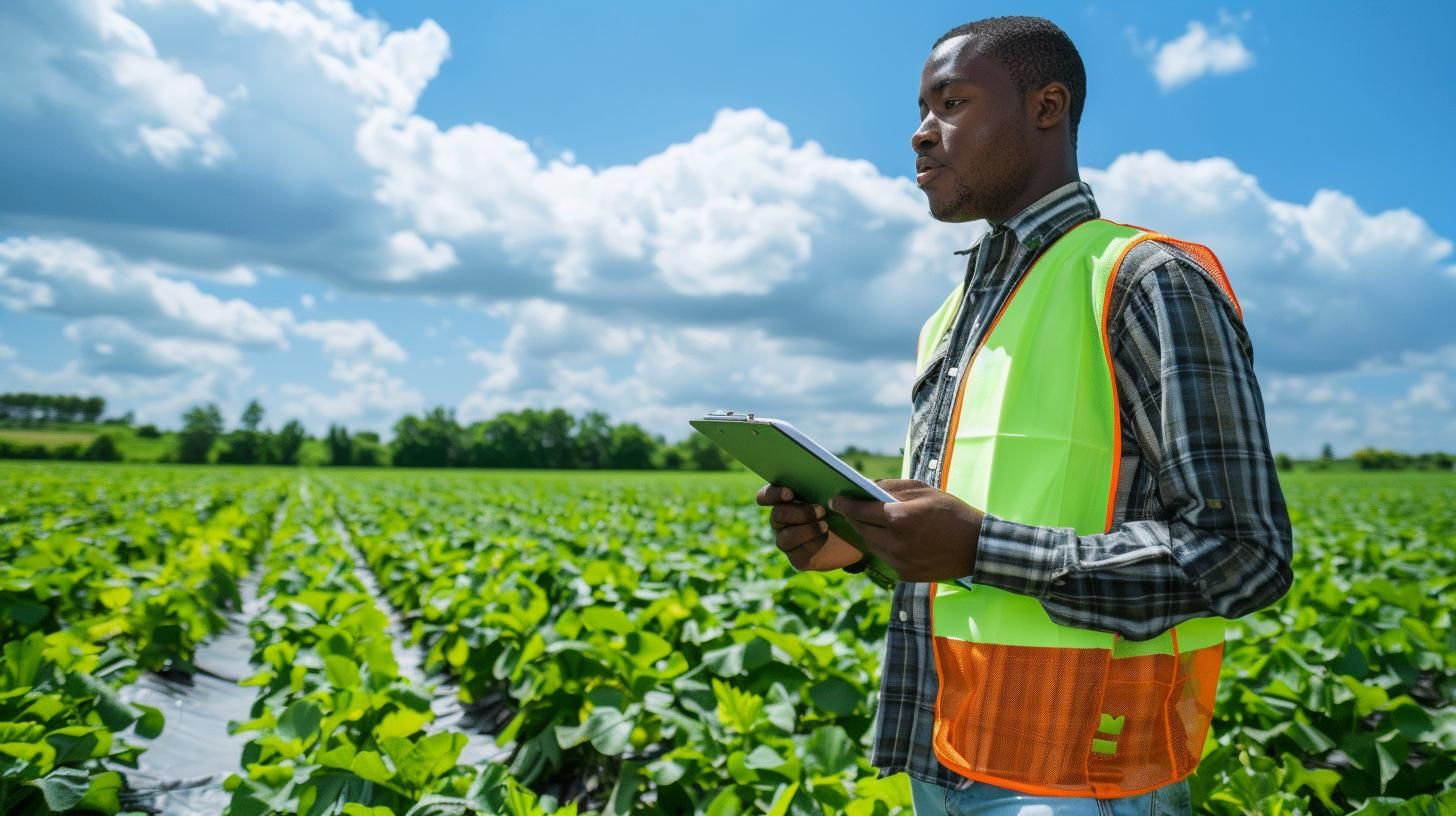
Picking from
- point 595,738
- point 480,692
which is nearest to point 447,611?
point 480,692

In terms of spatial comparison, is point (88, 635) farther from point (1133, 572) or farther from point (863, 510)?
point (1133, 572)

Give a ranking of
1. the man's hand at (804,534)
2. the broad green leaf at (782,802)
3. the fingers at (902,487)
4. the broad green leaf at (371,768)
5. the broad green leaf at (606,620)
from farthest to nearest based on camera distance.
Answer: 1. the broad green leaf at (606,620)
2. the broad green leaf at (371,768)
3. the broad green leaf at (782,802)
4. the man's hand at (804,534)
5. the fingers at (902,487)

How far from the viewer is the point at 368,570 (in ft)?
34.9

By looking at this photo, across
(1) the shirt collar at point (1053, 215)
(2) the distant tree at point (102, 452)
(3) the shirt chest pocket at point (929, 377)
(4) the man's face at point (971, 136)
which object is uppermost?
(4) the man's face at point (971, 136)

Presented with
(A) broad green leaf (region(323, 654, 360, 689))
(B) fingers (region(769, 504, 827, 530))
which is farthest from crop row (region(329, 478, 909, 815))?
(B) fingers (region(769, 504, 827, 530))

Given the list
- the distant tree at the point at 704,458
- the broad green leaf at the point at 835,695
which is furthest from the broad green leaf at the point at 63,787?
the distant tree at the point at 704,458

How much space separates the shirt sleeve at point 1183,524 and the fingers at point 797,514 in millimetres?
425

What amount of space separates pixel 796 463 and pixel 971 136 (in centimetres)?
60

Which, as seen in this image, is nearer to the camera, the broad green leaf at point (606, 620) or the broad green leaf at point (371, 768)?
the broad green leaf at point (371, 768)

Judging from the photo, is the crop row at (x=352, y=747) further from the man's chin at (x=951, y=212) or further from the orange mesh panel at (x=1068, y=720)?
the man's chin at (x=951, y=212)

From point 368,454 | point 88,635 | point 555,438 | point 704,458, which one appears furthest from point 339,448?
point 88,635

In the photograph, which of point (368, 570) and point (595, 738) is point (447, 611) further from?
point (368, 570)

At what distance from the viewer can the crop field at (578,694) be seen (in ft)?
8.82

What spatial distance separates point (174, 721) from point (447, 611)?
4.40ft
